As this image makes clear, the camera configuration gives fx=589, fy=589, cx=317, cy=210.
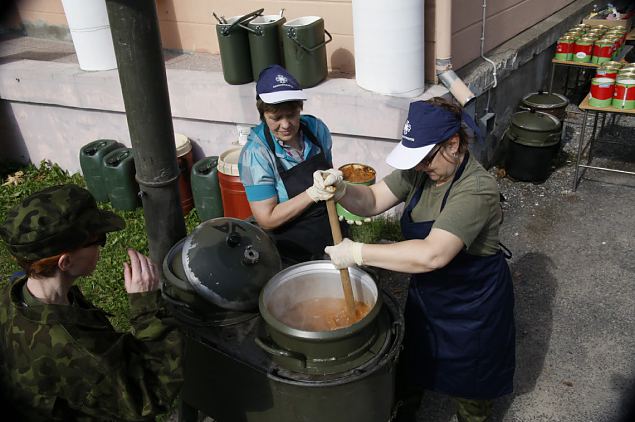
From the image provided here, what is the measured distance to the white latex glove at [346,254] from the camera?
2.74 metres

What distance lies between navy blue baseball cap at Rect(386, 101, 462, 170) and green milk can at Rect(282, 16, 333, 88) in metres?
3.15

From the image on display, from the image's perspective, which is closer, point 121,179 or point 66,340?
point 66,340

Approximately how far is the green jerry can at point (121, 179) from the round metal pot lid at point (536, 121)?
171 inches

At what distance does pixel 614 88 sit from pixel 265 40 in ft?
11.6

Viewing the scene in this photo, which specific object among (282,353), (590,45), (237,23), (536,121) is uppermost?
(237,23)

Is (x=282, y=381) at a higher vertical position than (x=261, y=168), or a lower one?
lower

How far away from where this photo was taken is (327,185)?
9.84 ft

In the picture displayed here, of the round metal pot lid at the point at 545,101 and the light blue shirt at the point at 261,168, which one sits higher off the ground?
the light blue shirt at the point at 261,168

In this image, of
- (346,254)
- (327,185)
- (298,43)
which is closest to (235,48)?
(298,43)

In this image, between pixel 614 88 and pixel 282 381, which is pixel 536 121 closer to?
pixel 614 88

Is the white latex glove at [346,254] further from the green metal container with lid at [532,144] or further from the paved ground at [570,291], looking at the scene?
the green metal container with lid at [532,144]

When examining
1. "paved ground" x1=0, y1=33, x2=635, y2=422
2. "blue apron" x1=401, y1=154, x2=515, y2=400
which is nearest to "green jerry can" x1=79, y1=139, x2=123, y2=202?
"paved ground" x1=0, y1=33, x2=635, y2=422

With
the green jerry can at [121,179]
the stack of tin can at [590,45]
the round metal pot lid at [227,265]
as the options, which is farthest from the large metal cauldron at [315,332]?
the stack of tin can at [590,45]

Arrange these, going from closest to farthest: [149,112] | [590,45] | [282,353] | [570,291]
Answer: [282,353], [149,112], [570,291], [590,45]
